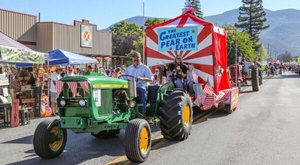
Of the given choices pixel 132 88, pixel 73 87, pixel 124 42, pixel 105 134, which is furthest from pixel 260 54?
pixel 73 87

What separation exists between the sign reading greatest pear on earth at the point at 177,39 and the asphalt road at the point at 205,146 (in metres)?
2.31

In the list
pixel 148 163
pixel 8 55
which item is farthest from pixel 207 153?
pixel 8 55

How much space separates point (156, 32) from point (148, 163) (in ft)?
21.3

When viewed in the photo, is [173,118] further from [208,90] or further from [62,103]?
[208,90]

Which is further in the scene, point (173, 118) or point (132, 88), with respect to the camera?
point (173, 118)

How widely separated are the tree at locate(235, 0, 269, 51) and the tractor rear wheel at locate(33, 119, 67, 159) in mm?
74952

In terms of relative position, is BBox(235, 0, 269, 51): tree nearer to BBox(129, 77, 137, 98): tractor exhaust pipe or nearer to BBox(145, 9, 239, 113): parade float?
BBox(145, 9, 239, 113): parade float

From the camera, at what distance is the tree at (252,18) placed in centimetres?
7881

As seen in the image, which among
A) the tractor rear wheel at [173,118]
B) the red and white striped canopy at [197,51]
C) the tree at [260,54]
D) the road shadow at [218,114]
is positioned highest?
the tree at [260,54]

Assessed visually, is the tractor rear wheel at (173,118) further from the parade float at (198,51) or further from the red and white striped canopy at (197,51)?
the red and white striped canopy at (197,51)

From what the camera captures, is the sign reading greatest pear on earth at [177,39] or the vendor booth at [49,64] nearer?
the sign reading greatest pear on earth at [177,39]

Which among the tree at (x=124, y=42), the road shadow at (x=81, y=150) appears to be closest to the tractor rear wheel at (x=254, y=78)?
the road shadow at (x=81, y=150)

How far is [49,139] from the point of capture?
679 centimetres

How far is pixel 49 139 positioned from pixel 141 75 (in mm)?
2420
